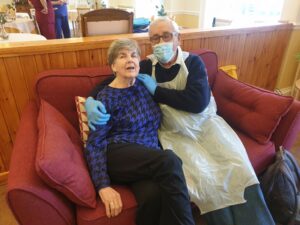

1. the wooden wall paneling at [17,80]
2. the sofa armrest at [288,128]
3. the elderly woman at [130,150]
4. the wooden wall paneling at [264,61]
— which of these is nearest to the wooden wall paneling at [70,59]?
the wooden wall paneling at [17,80]

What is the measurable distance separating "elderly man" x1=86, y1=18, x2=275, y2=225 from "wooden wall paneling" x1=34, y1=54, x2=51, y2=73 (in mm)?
504

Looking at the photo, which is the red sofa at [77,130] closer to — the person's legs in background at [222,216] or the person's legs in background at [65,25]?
the person's legs in background at [222,216]

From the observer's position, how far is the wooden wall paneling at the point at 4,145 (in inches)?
60.7

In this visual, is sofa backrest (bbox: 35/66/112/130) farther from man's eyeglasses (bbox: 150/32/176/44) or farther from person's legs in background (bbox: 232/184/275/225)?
person's legs in background (bbox: 232/184/275/225)

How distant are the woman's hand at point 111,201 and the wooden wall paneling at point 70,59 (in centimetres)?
87

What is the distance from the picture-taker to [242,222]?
42.9 inches

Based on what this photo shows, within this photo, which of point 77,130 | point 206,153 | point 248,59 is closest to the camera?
point 206,153

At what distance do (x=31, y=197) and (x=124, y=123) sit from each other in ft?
1.71

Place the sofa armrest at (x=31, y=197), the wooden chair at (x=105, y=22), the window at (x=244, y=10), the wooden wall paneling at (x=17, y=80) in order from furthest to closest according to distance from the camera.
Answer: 1. the window at (x=244, y=10)
2. the wooden chair at (x=105, y=22)
3. the wooden wall paneling at (x=17, y=80)
4. the sofa armrest at (x=31, y=197)

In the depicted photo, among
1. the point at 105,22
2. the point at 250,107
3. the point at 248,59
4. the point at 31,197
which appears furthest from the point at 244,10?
the point at 31,197

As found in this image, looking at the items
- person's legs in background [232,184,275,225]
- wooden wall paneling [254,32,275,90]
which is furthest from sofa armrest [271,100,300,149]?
wooden wall paneling [254,32,275,90]

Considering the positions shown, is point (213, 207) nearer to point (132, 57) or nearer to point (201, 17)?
point (132, 57)

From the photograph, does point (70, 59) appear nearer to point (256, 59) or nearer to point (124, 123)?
point (124, 123)

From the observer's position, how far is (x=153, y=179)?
1049 millimetres
